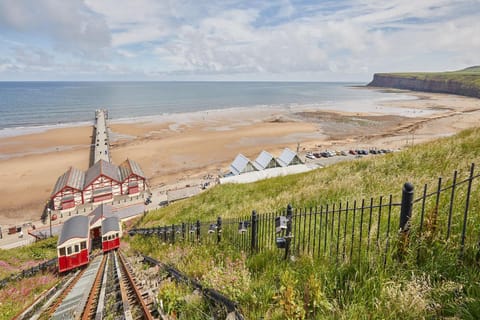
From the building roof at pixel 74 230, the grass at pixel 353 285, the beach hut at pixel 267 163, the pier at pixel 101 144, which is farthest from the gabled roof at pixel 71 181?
the grass at pixel 353 285

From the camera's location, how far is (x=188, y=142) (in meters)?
53.2

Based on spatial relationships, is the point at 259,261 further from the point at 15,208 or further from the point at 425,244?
the point at 15,208

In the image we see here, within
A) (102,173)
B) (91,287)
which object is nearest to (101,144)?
(102,173)

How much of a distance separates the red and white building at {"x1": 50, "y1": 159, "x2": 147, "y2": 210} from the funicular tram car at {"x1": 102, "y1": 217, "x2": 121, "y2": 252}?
45.9ft

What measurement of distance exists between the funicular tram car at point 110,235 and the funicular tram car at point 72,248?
3.48 ft

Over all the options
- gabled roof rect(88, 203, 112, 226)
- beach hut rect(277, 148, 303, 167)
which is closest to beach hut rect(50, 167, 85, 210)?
gabled roof rect(88, 203, 112, 226)

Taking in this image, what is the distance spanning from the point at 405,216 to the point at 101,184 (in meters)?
31.2

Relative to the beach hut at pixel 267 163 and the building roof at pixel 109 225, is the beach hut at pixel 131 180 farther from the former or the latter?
the building roof at pixel 109 225

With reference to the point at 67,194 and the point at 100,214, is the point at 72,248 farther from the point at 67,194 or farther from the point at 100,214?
the point at 67,194

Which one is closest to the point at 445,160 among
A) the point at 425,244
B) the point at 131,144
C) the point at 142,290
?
the point at 425,244

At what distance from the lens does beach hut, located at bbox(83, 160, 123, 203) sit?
1139 inches

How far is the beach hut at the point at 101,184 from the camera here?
94.9ft

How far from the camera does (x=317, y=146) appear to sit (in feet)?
165

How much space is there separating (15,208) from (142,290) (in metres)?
31.2
